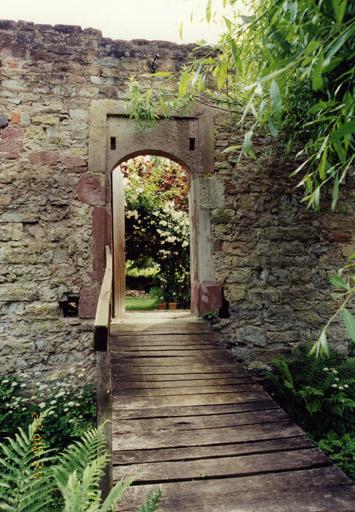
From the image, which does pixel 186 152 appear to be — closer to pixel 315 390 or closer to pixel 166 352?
pixel 166 352

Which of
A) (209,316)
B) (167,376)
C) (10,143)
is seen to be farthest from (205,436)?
(10,143)

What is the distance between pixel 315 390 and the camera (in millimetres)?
4348

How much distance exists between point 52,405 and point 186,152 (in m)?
3.27

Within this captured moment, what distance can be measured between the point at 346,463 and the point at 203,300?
215cm

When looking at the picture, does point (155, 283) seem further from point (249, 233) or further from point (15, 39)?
point (15, 39)

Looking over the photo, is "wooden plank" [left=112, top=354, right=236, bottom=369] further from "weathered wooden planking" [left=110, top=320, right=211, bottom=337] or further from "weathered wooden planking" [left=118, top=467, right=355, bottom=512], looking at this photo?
"weathered wooden planking" [left=118, top=467, right=355, bottom=512]

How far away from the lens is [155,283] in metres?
10.1

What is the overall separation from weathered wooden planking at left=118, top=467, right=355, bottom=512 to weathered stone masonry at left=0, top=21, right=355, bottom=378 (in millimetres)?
2696

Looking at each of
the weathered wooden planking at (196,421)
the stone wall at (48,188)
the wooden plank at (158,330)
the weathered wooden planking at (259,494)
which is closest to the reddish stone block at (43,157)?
the stone wall at (48,188)

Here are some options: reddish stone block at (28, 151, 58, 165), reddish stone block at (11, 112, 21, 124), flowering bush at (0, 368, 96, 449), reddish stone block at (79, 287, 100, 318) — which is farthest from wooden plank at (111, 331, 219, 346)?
reddish stone block at (11, 112, 21, 124)

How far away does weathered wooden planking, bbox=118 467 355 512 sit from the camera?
1.89 m

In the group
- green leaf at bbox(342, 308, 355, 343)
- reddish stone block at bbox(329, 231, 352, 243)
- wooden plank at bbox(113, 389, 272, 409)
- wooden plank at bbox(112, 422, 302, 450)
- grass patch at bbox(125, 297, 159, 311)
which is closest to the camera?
green leaf at bbox(342, 308, 355, 343)

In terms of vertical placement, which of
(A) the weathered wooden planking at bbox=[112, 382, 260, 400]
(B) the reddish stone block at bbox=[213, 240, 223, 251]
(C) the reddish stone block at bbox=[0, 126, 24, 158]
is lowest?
(A) the weathered wooden planking at bbox=[112, 382, 260, 400]

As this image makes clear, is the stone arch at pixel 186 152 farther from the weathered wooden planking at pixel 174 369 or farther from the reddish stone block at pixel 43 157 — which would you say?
the weathered wooden planking at pixel 174 369
